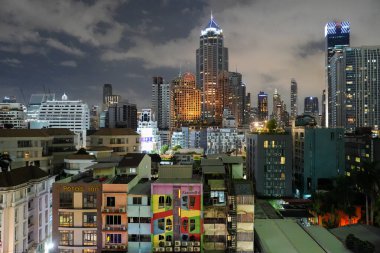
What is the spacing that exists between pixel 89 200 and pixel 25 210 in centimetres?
862

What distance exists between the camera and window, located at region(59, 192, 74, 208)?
29859 mm

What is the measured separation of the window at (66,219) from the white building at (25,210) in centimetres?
514

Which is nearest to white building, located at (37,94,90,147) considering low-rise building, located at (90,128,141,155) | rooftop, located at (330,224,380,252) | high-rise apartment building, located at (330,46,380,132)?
low-rise building, located at (90,128,141,155)

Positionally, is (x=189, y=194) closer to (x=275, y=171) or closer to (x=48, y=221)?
Answer: (x=48, y=221)

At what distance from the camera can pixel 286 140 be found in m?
66.3

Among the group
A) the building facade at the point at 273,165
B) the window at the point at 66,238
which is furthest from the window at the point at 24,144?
the building facade at the point at 273,165

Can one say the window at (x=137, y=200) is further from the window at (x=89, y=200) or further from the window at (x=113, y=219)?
the window at (x=89, y=200)

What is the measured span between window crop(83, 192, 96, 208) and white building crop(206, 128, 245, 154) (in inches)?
3592

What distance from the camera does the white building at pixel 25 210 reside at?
100 ft

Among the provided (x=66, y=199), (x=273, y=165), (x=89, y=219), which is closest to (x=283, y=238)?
(x=89, y=219)

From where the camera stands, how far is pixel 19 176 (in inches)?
1323

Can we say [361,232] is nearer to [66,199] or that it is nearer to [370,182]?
[370,182]

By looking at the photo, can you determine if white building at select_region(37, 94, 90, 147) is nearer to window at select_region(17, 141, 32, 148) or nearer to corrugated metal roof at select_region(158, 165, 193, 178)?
window at select_region(17, 141, 32, 148)

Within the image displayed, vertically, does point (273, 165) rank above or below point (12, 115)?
below
